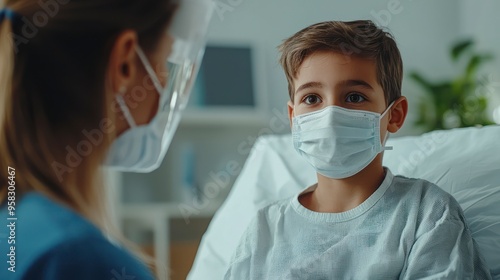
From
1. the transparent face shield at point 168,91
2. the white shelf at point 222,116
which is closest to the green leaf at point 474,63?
the white shelf at point 222,116

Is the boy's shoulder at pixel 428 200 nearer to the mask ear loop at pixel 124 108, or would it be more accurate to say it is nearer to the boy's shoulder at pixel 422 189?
the boy's shoulder at pixel 422 189

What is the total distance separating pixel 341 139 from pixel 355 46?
14cm

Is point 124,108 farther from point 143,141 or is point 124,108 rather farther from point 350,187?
point 350,187

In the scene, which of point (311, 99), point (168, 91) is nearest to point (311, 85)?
point (311, 99)

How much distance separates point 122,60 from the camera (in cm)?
70

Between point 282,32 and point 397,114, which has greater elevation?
point 282,32

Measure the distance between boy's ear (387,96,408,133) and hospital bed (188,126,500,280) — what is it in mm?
163

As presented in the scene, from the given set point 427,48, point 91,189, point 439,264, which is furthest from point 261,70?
point 91,189

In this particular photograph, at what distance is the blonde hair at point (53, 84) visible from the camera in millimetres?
663

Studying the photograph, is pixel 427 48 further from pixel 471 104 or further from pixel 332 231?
pixel 332 231

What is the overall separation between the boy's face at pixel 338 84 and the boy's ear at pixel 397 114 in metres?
0.03

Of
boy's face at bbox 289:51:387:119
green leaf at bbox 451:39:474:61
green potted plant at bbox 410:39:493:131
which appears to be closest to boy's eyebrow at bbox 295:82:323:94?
boy's face at bbox 289:51:387:119

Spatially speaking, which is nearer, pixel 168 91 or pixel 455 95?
pixel 168 91

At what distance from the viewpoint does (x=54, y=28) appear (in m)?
0.67
